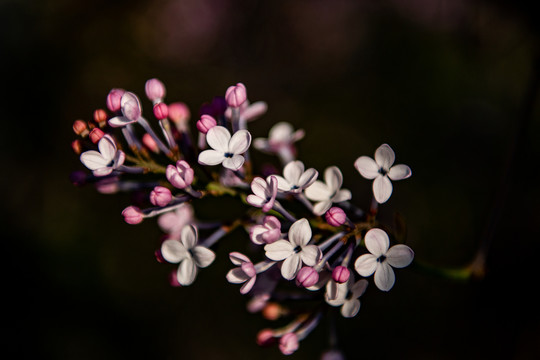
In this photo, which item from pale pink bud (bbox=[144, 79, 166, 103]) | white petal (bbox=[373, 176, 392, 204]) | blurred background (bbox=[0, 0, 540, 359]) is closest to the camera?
white petal (bbox=[373, 176, 392, 204])

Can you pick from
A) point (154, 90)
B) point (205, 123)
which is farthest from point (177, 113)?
point (205, 123)

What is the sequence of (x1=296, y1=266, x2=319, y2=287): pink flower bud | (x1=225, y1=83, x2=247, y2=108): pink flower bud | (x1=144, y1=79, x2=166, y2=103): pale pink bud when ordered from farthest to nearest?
(x1=144, y1=79, x2=166, y2=103): pale pink bud, (x1=225, y1=83, x2=247, y2=108): pink flower bud, (x1=296, y1=266, x2=319, y2=287): pink flower bud

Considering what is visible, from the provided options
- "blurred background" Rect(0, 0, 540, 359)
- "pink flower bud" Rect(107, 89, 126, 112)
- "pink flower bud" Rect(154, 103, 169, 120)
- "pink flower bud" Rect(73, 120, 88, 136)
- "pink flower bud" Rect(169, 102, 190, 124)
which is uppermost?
"pink flower bud" Rect(107, 89, 126, 112)

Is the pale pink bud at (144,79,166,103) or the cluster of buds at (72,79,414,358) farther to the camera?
the pale pink bud at (144,79,166,103)

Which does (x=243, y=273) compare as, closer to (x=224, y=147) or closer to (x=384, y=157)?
(x=224, y=147)

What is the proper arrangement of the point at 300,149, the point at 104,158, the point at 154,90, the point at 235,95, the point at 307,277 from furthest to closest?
the point at 300,149 < the point at 154,90 < the point at 235,95 < the point at 104,158 < the point at 307,277

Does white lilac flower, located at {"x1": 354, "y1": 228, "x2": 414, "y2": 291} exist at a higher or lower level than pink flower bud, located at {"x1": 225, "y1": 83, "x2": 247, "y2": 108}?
lower

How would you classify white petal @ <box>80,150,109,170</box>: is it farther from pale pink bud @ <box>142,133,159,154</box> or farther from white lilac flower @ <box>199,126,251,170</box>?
white lilac flower @ <box>199,126,251,170</box>

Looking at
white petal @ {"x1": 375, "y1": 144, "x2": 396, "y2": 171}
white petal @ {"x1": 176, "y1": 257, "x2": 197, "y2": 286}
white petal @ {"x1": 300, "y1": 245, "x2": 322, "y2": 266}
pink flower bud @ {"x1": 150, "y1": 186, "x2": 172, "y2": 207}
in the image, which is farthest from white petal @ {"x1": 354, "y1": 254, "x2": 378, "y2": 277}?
pink flower bud @ {"x1": 150, "y1": 186, "x2": 172, "y2": 207}
